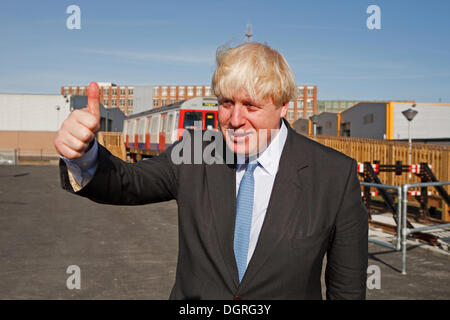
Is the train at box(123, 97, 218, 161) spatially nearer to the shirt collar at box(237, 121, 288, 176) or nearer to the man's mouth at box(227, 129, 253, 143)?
the shirt collar at box(237, 121, 288, 176)

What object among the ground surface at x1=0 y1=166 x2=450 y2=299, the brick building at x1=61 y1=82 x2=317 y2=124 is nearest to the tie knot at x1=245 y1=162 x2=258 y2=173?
the ground surface at x1=0 y1=166 x2=450 y2=299

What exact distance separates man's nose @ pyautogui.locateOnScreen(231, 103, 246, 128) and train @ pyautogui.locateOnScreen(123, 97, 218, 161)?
1793 cm

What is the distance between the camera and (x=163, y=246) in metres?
8.85

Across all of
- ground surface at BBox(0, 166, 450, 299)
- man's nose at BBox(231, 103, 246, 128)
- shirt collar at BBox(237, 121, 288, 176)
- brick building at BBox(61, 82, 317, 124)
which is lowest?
ground surface at BBox(0, 166, 450, 299)

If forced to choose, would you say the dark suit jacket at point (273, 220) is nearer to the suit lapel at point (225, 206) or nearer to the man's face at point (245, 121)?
the suit lapel at point (225, 206)

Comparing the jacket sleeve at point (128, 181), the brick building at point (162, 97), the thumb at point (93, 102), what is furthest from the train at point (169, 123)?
the brick building at point (162, 97)

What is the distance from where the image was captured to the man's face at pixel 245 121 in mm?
2033

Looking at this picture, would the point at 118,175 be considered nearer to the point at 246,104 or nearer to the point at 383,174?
the point at 246,104

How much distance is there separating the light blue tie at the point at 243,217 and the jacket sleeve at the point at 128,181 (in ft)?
1.25

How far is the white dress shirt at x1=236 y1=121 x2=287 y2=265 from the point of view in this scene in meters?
2.11

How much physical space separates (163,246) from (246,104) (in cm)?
720

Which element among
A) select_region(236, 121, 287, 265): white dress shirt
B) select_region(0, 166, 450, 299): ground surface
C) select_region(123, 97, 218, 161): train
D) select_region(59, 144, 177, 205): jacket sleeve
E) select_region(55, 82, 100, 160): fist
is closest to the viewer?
select_region(55, 82, 100, 160): fist

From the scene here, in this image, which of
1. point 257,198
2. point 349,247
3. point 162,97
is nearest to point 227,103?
point 257,198

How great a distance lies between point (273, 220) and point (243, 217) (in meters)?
0.14
